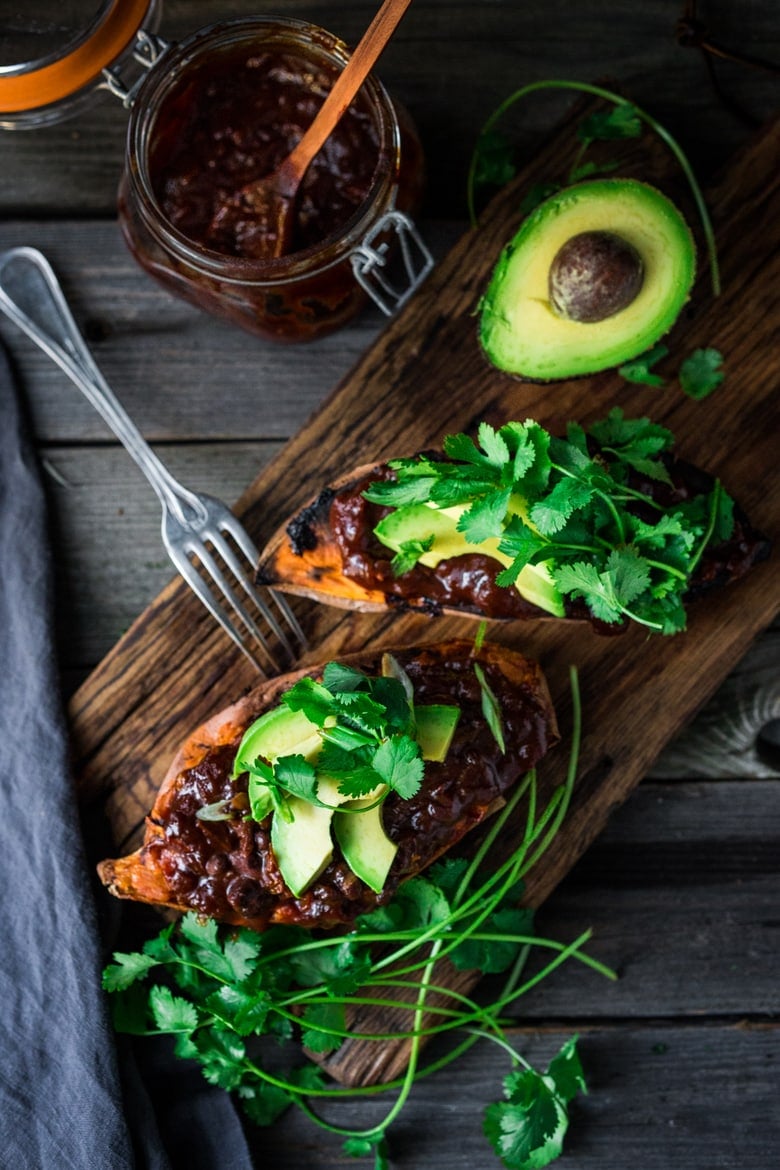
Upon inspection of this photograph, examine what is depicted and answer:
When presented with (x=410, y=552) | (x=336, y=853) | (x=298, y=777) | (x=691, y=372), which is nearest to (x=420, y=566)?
(x=410, y=552)

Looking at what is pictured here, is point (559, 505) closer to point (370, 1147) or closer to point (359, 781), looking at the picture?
point (359, 781)

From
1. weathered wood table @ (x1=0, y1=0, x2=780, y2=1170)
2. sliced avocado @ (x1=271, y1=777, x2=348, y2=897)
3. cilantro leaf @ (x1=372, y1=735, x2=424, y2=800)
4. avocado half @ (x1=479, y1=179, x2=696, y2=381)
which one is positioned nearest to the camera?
cilantro leaf @ (x1=372, y1=735, x2=424, y2=800)

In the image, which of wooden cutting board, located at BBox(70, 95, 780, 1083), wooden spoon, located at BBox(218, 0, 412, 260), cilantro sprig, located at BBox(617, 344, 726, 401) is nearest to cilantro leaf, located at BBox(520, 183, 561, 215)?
wooden cutting board, located at BBox(70, 95, 780, 1083)

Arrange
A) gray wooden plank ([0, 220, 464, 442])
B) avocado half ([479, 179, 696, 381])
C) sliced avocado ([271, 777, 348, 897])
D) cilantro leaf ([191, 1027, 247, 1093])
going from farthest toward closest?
gray wooden plank ([0, 220, 464, 442]) < cilantro leaf ([191, 1027, 247, 1093]) < avocado half ([479, 179, 696, 381]) < sliced avocado ([271, 777, 348, 897])

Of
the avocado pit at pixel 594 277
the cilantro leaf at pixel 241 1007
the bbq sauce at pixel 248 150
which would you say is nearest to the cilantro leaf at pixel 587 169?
the avocado pit at pixel 594 277

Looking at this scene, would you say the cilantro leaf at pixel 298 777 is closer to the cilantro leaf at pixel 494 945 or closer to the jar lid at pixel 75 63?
the cilantro leaf at pixel 494 945

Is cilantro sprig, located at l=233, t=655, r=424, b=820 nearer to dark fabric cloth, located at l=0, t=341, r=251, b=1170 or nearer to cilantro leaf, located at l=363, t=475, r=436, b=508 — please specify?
cilantro leaf, located at l=363, t=475, r=436, b=508
